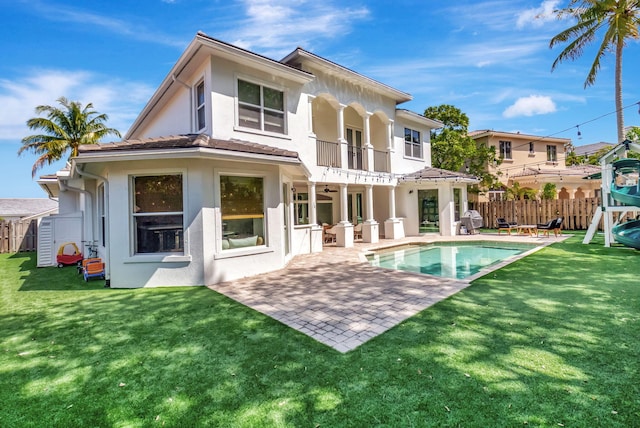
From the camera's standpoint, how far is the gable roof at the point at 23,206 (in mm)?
35941

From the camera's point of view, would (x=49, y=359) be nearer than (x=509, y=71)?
Yes

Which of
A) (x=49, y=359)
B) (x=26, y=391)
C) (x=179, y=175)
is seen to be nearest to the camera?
(x=26, y=391)

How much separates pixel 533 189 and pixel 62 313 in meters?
31.0

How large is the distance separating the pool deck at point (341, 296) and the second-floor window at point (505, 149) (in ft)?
78.4

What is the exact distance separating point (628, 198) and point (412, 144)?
10.5 metres

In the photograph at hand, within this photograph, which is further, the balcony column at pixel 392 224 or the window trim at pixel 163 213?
the balcony column at pixel 392 224

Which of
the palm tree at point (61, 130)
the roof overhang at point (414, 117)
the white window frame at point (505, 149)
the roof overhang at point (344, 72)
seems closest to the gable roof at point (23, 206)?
the palm tree at point (61, 130)

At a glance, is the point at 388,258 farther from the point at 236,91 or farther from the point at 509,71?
the point at 509,71

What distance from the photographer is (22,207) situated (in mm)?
38906

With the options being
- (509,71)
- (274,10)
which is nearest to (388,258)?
(274,10)

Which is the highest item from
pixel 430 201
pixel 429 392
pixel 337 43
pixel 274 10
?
pixel 337 43

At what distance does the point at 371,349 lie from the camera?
400 cm

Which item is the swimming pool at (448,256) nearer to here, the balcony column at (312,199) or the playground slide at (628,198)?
the playground slide at (628,198)

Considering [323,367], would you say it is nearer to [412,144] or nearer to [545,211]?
[412,144]
